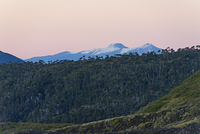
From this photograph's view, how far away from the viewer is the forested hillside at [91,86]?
103500 mm

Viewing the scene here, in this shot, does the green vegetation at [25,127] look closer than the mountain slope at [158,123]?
No

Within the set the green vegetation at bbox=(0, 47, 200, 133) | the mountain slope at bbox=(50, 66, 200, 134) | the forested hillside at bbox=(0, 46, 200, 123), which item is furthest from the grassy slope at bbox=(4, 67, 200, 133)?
the forested hillside at bbox=(0, 46, 200, 123)

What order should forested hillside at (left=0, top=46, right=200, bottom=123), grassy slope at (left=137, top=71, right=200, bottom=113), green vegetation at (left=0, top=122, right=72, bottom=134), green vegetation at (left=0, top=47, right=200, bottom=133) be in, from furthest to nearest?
forested hillside at (left=0, top=46, right=200, bottom=123) < green vegetation at (left=0, top=47, right=200, bottom=133) < green vegetation at (left=0, top=122, right=72, bottom=134) < grassy slope at (left=137, top=71, right=200, bottom=113)

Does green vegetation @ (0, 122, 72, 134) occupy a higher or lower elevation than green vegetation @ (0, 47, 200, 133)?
lower

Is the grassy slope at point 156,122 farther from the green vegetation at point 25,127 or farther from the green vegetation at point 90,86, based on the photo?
the green vegetation at point 90,86

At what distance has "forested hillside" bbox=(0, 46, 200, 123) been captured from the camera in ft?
340

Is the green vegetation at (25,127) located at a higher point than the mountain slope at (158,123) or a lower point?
lower

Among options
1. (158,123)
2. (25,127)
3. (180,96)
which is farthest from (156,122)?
(25,127)

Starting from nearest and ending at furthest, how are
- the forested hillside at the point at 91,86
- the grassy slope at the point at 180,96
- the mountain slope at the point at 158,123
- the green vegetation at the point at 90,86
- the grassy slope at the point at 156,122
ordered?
the mountain slope at the point at 158,123, the grassy slope at the point at 156,122, the grassy slope at the point at 180,96, the green vegetation at the point at 90,86, the forested hillside at the point at 91,86

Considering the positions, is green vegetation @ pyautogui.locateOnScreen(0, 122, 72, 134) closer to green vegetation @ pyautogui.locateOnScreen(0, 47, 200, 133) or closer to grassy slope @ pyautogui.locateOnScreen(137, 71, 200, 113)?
green vegetation @ pyautogui.locateOnScreen(0, 47, 200, 133)

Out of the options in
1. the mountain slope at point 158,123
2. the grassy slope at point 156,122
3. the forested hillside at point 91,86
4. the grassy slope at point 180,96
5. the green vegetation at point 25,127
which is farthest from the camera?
the forested hillside at point 91,86

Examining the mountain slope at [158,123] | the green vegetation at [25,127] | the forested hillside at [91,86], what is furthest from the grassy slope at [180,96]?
the forested hillside at [91,86]

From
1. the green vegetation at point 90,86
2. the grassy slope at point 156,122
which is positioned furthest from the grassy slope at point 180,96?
the green vegetation at point 90,86

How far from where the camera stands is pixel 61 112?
11638cm
